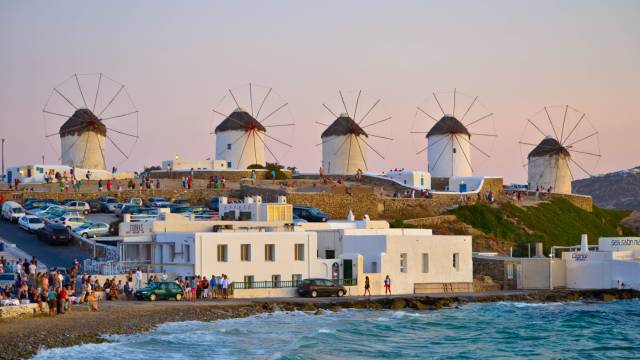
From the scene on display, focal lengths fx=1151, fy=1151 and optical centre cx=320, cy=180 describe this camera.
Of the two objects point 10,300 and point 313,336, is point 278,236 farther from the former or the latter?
point 10,300

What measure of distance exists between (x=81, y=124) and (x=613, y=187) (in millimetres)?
95872

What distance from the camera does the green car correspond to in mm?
44969

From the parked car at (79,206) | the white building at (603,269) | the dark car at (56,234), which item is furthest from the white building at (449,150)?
the dark car at (56,234)

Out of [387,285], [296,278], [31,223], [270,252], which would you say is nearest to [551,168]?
[387,285]

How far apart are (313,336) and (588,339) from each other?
38.3 ft

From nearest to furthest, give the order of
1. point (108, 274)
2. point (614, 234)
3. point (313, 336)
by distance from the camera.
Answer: point (313, 336) → point (108, 274) → point (614, 234)

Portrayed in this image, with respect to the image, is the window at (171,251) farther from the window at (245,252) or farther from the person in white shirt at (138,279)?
the person in white shirt at (138,279)

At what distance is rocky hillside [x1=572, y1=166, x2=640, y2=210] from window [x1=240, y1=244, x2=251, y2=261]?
115731 mm

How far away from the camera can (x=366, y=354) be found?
1519 inches

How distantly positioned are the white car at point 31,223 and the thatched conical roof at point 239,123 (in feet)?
134

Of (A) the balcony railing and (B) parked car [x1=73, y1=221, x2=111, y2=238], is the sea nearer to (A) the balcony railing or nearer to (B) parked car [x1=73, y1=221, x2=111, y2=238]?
(A) the balcony railing

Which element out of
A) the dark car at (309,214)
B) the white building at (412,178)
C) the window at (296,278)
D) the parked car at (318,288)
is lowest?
the parked car at (318,288)

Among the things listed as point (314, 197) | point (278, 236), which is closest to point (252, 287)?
point (278, 236)

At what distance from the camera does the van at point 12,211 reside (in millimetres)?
62938
